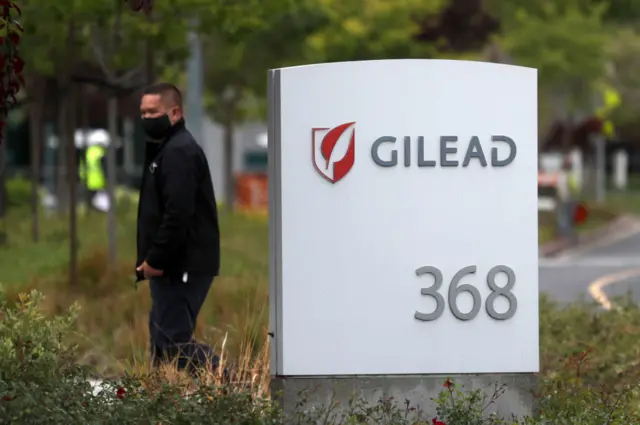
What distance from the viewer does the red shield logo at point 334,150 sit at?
7.05 metres

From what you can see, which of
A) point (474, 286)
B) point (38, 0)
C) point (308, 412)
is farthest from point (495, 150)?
point (38, 0)

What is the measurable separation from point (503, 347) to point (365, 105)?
123 cm

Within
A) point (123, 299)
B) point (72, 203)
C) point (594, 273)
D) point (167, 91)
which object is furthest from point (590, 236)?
point (167, 91)

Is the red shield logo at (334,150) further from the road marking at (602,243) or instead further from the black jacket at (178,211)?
the road marking at (602,243)

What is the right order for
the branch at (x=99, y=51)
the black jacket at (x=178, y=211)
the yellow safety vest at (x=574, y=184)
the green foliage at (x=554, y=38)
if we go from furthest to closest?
the yellow safety vest at (x=574, y=184)
the green foliage at (x=554, y=38)
the branch at (x=99, y=51)
the black jacket at (x=178, y=211)

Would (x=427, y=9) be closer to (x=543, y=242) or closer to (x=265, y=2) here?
(x=543, y=242)

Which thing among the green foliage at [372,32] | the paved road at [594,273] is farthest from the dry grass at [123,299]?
the green foliage at [372,32]

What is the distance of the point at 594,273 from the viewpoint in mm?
24312

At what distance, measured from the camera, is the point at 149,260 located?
333 inches

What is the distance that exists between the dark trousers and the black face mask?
2.51 ft

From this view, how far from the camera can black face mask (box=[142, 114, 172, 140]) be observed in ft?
28.3

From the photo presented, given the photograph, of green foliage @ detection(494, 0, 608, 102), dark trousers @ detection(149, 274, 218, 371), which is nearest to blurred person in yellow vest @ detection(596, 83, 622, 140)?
green foliage @ detection(494, 0, 608, 102)

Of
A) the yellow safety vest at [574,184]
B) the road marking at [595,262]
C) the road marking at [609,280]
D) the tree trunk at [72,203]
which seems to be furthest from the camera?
the yellow safety vest at [574,184]

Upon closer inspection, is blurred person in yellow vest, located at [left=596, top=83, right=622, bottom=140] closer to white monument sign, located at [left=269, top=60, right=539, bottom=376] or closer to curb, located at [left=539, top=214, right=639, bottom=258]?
curb, located at [left=539, top=214, right=639, bottom=258]
